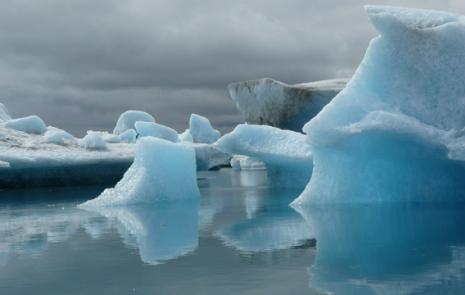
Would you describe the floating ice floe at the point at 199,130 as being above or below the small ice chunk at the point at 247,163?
above

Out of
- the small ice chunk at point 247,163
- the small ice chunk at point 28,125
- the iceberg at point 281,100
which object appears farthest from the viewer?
the small ice chunk at point 247,163

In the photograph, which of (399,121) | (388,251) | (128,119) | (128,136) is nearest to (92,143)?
(128,136)

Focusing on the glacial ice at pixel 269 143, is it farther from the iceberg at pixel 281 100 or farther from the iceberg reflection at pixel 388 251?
the iceberg reflection at pixel 388 251

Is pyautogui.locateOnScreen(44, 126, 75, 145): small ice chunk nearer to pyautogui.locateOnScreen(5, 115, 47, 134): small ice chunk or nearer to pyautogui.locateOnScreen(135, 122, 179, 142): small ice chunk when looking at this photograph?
pyautogui.locateOnScreen(5, 115, 47, 134): small ice chunk

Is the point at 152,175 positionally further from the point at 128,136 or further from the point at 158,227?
the point at 128,136

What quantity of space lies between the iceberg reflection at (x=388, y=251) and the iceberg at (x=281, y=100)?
9.20 metres

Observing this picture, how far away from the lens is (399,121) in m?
9.68

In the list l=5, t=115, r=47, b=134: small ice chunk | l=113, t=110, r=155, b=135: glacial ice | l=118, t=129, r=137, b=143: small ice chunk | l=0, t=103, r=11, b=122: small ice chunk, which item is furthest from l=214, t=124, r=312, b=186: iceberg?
l=113, t=110, r=155, b=135: glacial ice

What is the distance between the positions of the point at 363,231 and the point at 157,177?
618cm

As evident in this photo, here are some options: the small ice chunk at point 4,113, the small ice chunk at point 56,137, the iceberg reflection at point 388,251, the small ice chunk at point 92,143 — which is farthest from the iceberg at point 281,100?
the small ice chunk at point 4,113

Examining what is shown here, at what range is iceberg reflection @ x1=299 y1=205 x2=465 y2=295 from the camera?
14.8 feet

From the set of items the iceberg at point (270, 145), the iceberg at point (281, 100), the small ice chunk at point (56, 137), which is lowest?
the iceberg at point (270, 145)

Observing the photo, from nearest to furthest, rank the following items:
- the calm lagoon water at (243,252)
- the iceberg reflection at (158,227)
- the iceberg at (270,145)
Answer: the calm lagoon water at (243,252) < the iceberg reflection at (158,227) < the iceberg at (270,145)

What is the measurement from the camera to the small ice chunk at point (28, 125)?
2258 cm
